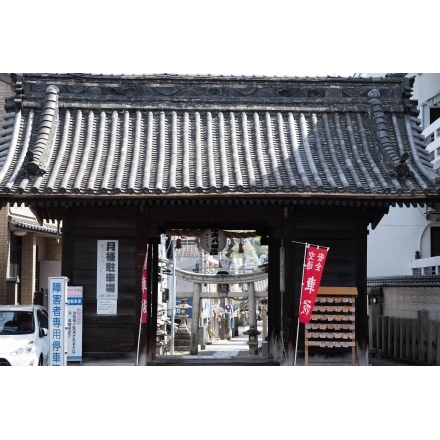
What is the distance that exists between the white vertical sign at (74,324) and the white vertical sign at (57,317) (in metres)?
2.21

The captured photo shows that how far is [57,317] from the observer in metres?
14.6

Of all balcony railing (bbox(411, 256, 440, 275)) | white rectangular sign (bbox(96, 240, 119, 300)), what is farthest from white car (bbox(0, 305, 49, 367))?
balcony railing (bbox(411, 256, 440, 275))

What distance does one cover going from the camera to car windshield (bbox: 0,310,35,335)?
17.2m

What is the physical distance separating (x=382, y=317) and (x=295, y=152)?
9.76 m

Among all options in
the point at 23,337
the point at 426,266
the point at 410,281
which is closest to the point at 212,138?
the point at 23,337

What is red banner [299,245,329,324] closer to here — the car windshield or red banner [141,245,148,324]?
red banner [141,245,148,324]

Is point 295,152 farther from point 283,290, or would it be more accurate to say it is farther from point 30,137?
point 30,137

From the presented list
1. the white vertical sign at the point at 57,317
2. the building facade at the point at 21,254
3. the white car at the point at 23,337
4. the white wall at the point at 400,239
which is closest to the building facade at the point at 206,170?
the white car at the point at 23,337

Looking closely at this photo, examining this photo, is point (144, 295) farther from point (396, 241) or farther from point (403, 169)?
point (396, 241)

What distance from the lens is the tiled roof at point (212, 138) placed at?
16.4 meters

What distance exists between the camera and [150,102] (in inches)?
756

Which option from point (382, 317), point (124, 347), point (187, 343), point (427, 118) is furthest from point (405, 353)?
point (187, 343)

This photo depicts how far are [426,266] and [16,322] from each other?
16625 mm

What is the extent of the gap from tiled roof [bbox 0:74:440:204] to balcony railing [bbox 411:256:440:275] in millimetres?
9364
